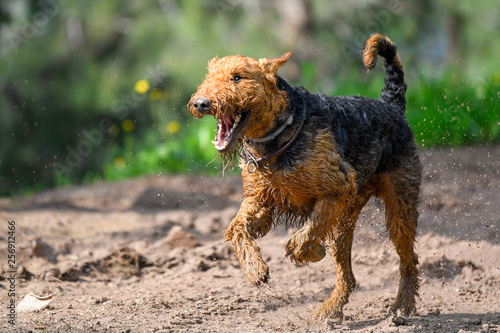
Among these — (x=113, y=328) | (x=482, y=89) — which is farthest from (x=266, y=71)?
(x=482, y=89)

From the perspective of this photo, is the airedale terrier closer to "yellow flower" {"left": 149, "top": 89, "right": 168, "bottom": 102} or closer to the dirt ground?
the dirt ground

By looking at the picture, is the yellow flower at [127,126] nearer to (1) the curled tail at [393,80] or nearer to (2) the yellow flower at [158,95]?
(2) the yellow flower at [158,95]

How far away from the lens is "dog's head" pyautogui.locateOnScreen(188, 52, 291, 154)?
10.3ft

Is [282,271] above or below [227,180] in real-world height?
below

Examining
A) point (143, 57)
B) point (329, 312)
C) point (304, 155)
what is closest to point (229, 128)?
point (304, 155)

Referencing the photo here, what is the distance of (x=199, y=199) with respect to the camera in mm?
7312

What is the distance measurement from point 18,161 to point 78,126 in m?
1.44

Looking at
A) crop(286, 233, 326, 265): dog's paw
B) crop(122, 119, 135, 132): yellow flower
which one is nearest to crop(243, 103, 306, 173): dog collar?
crop(286, 233, 326, 265): dog's paw

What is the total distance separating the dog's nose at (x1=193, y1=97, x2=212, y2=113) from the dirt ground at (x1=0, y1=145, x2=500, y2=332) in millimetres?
1340

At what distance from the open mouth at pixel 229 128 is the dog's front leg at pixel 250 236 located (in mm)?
522

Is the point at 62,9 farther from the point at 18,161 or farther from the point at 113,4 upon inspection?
the point at 18,161

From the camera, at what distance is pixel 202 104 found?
10.1ft

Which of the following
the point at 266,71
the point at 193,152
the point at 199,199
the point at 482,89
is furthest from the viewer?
Result: the point at 193,152

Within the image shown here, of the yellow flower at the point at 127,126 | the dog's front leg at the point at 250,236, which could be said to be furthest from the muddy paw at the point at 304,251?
the yellow flower at the point at 127,126
